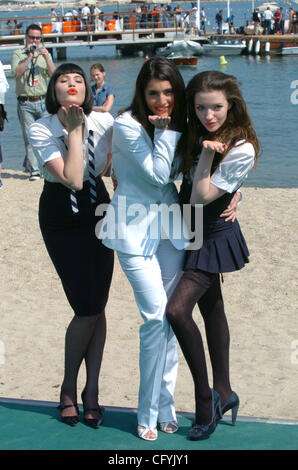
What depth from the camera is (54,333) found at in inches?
210

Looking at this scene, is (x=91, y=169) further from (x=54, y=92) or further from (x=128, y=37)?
(x=128, y=37)

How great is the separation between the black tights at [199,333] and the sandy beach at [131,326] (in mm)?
724

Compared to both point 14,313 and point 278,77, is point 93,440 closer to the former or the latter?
point 14,313

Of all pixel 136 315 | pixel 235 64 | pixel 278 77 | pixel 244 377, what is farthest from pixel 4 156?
pixel 235 64

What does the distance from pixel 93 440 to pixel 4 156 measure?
42.5ft

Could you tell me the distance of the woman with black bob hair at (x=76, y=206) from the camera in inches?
128

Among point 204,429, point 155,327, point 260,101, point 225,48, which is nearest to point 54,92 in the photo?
point 155,327

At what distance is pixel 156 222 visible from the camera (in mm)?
3172

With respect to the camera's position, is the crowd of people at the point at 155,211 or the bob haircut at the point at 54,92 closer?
the crowd of people at the point at 155,211

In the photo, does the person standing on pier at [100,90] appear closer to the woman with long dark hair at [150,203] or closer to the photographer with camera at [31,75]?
the photographer with camera at [31,75]

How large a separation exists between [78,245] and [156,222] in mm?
473

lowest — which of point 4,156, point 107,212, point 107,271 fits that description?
point 4,156

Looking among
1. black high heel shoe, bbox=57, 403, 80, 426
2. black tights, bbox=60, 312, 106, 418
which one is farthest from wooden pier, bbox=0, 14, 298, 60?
black high heel shoe, bbox=57, 403, 80, 426

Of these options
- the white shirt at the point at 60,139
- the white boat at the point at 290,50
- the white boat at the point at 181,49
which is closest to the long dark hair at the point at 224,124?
the white shirt at the point at 60,139
